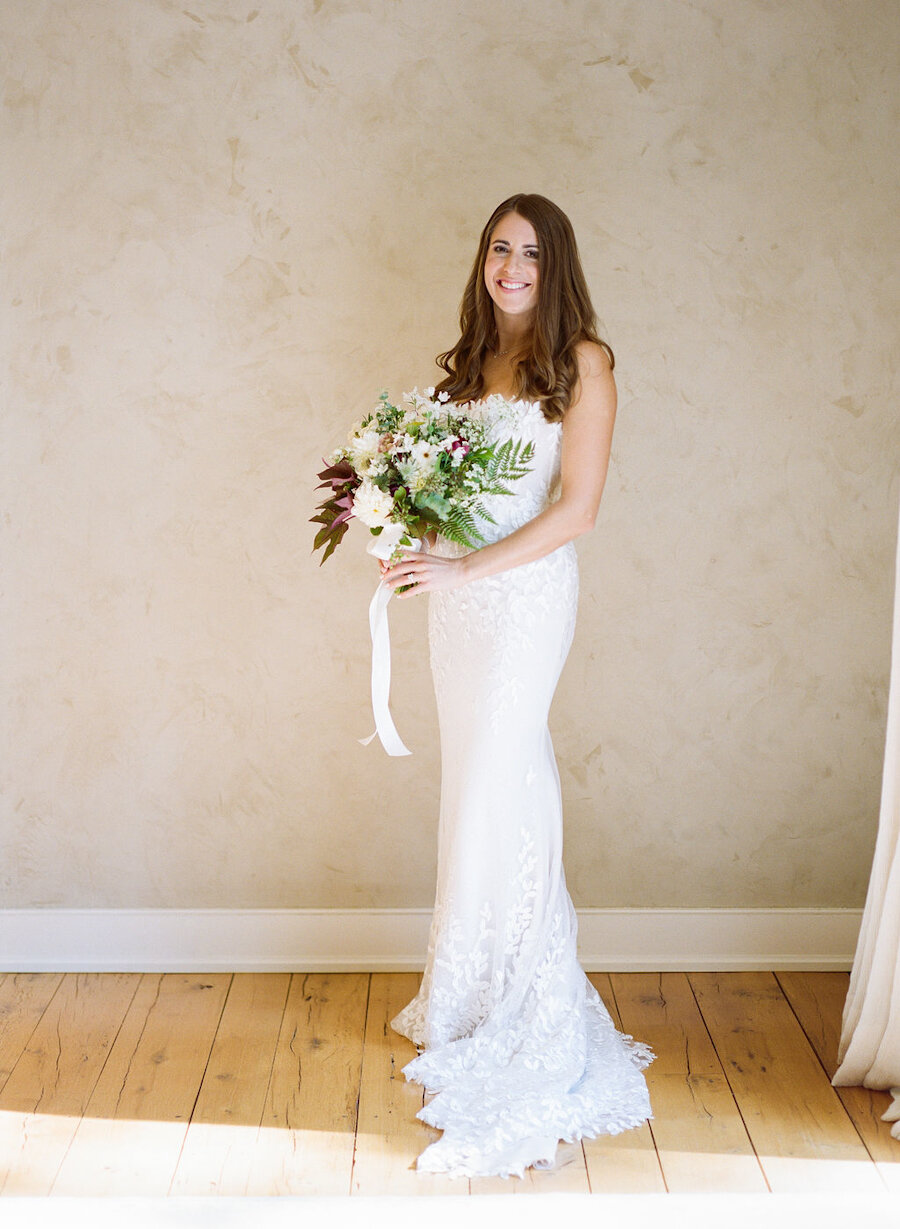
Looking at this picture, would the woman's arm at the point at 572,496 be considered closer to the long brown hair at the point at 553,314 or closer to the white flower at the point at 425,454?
the long brown hair at the point at 553,314

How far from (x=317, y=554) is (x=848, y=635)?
5.30 ft

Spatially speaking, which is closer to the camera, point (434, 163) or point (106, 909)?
point (434, 163)

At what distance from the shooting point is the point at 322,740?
3578 millimetres

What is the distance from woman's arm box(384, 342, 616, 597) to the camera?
9.19ft

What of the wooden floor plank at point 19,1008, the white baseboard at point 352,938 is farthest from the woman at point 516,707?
the wooden floor plank at point 19,1008

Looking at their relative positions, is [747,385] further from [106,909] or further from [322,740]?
[106,909]

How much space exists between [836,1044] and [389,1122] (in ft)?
3.99

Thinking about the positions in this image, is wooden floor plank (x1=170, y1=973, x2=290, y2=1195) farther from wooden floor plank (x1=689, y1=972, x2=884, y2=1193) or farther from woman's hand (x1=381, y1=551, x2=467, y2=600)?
woman's hand (x1=381, y1=551, x2=467, y2=600)

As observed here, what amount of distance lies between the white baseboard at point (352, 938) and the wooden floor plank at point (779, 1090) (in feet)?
0.38

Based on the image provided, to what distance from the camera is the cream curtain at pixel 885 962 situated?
2754 mm

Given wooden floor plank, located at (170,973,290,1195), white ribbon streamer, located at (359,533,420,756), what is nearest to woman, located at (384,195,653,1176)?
white ribbon streamer, located at (359,533,420,756)

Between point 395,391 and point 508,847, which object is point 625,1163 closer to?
point 508,847

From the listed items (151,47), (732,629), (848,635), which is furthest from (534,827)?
(151,47)

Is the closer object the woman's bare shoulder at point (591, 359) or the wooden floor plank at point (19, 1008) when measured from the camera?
the woman's bare shoulder at point (591, 359)
